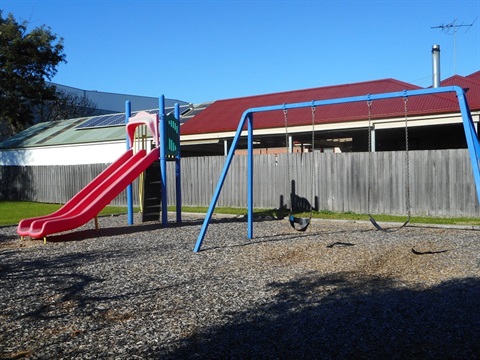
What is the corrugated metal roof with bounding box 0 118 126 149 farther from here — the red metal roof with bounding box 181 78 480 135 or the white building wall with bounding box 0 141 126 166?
the red metal roof with bounding box 181 78 480 135

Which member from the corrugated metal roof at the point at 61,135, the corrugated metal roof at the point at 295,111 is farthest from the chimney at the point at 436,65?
the corrugated metal roof at the point at 61,135

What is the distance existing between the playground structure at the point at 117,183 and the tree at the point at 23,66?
16.0 m

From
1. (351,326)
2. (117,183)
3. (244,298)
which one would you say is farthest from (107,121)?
(351,326)

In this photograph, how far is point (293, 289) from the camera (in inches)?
262

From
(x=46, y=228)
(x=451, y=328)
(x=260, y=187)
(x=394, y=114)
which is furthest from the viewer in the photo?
(x=260, y=187)

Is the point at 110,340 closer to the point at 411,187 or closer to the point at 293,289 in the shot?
the point at 293,289

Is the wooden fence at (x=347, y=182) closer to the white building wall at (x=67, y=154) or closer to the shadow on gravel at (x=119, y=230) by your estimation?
the shadow on gravel at (x=119, y=230)

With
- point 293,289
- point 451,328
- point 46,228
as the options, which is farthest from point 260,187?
point 451,328

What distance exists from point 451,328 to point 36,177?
24.7 meters

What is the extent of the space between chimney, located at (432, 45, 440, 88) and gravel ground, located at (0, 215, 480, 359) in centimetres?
1075

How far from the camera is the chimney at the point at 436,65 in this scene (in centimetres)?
2000

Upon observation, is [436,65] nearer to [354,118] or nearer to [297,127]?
[354,118]

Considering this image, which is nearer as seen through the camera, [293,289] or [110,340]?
[110,340]

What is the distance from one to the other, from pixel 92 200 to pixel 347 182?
8.27 metres
